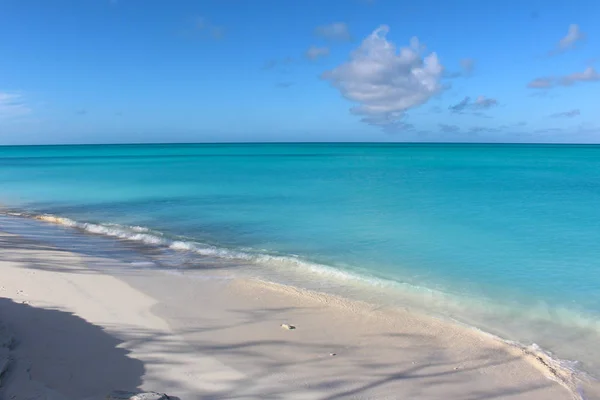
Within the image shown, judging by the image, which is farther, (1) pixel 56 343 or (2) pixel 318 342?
(2) pixel 318 342

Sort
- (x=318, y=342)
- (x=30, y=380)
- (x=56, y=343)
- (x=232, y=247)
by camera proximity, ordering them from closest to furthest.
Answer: (x=30, y=380) → (x=56, y=343) → (x=318, y=342) → (x=232, y=247)

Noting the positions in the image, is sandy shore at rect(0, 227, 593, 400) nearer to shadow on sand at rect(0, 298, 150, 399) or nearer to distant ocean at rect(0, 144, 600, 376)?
shadow on sand at rect(0, 298, 150, 399)

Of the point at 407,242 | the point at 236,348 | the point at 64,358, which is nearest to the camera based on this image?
the point at 64,358

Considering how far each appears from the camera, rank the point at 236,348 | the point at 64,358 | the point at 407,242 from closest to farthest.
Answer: the point at 64,358
the point at 236,348
the point at 407,242

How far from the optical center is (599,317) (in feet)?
22.8

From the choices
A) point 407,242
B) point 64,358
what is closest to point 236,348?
point 64,358

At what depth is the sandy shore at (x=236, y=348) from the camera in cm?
455

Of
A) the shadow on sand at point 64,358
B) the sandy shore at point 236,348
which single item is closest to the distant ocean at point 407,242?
the sandy shore at point 236,348

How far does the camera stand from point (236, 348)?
5.47 metres

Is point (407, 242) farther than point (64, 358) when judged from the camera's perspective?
Yes

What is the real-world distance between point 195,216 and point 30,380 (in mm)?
11315

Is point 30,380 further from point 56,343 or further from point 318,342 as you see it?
point 318,342

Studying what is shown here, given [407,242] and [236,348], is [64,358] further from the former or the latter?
[407,242]

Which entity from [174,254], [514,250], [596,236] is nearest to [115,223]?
[174,254]
